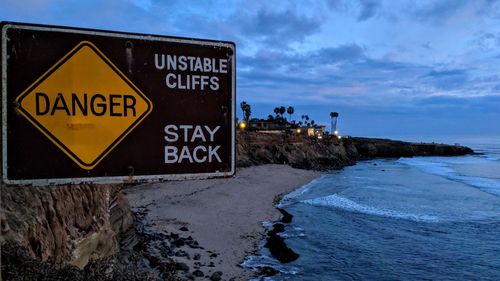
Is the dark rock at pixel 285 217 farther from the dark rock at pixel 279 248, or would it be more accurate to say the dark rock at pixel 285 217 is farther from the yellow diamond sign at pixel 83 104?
the yellow diamond sign at pixel 83 104

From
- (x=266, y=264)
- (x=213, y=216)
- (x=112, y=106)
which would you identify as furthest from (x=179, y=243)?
(x=112, y=106)

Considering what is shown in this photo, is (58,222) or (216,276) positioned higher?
(58,222)

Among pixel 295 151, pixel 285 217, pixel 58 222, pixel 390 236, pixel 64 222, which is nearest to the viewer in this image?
pixel 58 222

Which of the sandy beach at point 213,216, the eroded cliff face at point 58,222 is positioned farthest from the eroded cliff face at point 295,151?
the eroded cliff face at point 58,222

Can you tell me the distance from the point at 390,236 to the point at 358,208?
26.5 feet

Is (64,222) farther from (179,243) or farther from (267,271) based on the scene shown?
(179,243)

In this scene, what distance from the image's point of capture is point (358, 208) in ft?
96.1

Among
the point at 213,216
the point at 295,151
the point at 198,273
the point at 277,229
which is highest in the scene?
the point at 295,151

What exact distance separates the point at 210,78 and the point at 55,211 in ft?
20.4

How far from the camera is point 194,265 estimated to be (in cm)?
1492

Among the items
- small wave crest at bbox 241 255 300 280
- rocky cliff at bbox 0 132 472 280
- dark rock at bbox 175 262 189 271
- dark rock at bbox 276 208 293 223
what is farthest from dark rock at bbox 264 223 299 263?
rocky cliff at bbox 0 132 472 280

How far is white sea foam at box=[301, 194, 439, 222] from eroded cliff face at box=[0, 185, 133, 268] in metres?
21.5

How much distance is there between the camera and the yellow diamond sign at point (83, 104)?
1768 mm

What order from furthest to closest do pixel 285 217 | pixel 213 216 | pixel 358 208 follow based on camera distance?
1. pixel 358 208
2. pixel 285 217
3. pixel 213 216
